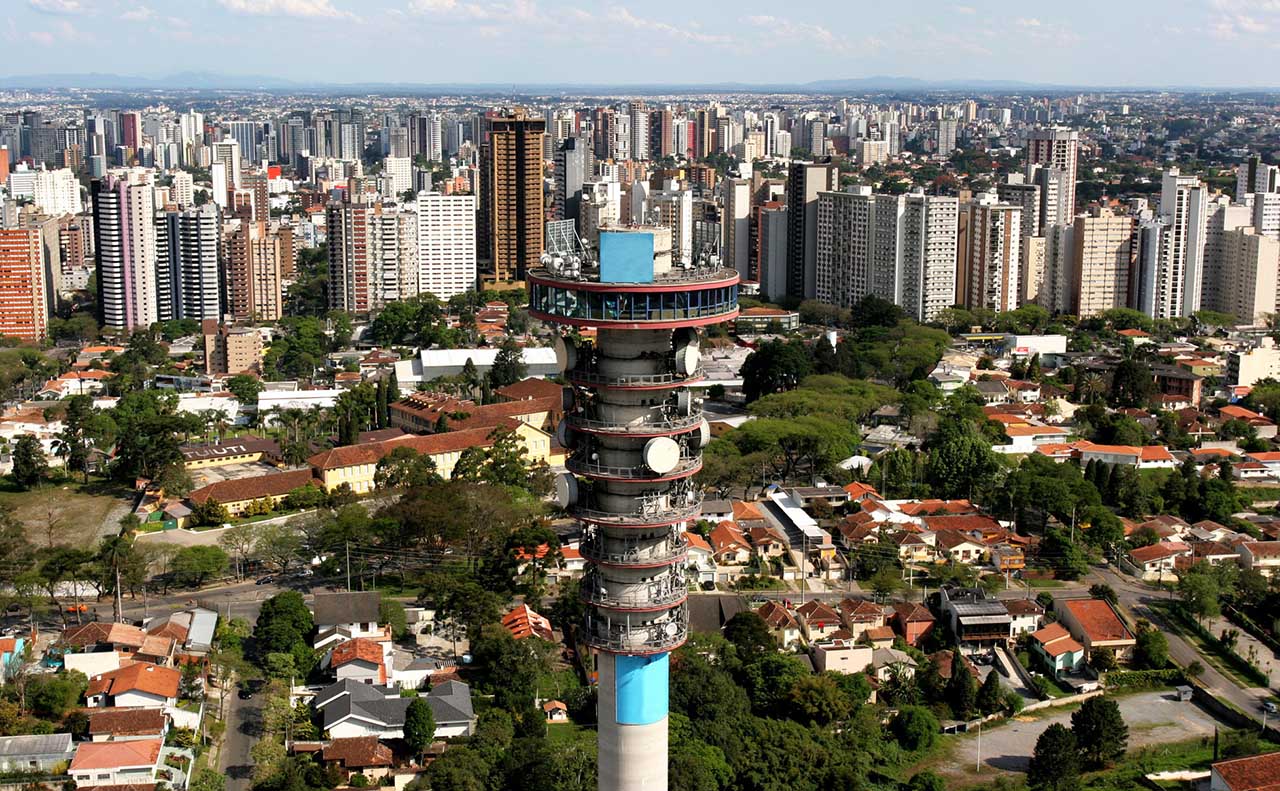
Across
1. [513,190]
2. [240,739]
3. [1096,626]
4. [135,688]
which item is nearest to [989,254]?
[513,190]

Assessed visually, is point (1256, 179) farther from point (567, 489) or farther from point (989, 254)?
point (567, 489)

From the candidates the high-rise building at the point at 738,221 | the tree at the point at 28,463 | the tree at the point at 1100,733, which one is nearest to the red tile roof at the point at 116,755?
the tree at the point at 1100,733

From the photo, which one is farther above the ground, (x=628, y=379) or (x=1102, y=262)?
(x=628, y=379)

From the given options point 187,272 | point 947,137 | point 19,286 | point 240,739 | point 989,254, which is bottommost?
point 240,739

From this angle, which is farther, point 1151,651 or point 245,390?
point 245,390

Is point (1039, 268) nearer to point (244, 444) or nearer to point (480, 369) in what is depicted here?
point (480, 369)

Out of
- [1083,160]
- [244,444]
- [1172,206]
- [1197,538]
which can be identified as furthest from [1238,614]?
[1083,160]
